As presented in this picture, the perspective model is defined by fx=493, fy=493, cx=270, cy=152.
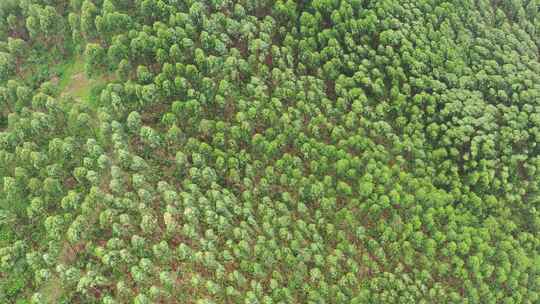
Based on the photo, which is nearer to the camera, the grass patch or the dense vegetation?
the dense vegetation

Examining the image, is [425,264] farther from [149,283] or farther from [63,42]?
[63,42]

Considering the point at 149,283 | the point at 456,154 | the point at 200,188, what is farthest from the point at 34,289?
the point at 456,154

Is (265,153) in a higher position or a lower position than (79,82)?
lower

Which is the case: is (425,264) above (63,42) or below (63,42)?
below

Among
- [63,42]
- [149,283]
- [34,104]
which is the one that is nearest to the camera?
[149,283]

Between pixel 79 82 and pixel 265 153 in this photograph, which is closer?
pixel 265 153

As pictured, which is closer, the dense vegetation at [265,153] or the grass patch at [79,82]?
the dense vegetation at [265,153]

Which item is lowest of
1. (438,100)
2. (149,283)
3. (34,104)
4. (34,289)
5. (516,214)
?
(34,289)

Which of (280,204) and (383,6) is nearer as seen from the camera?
(280,204)
